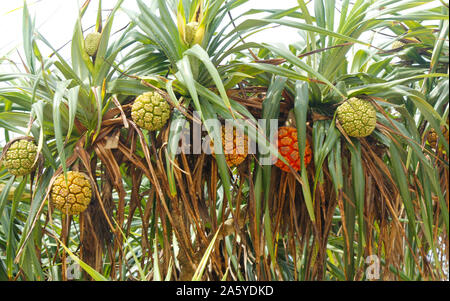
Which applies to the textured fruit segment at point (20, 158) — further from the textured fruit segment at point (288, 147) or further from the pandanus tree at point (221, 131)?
the textured fruit segment at point (288, 147)

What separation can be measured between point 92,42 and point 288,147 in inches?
19.5

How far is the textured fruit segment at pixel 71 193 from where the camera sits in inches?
40.0

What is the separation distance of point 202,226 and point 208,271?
1.09 ft

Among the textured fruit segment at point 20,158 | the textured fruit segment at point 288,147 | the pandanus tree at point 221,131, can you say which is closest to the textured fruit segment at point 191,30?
the pandanus tree at point 221,131

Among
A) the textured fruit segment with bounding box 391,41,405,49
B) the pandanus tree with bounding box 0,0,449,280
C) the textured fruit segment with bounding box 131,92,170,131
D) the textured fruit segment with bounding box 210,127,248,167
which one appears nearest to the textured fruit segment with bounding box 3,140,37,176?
the pandanus tree with bounding box 0,0,449,280

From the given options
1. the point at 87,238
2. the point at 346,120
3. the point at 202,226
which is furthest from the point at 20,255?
the point at 346,120

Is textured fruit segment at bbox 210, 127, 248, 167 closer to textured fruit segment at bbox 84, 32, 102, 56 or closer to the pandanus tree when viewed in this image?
the pandanus tree

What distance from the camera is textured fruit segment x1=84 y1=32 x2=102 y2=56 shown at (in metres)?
1.08

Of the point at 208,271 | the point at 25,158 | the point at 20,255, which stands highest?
the point at 25,158

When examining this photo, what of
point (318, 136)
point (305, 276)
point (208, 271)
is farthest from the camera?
point (208, 271)

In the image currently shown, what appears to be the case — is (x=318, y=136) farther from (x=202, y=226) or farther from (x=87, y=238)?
(x=87, y=238)

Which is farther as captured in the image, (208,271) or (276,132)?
(208,271)

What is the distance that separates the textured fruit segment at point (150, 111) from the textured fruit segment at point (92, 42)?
0.16m

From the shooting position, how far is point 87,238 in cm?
116
